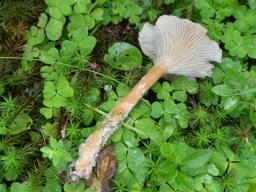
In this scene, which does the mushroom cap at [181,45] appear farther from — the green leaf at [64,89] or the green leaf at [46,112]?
the green leaf at [46,112]

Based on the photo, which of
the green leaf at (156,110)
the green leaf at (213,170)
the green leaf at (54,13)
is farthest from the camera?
the green leaf at (54,13)

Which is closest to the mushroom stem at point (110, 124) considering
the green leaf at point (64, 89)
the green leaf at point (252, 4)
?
the green leaf at point (64, 89)

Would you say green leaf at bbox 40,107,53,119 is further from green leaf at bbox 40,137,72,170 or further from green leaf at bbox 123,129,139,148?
green leaf at bbox 123,129,139,148

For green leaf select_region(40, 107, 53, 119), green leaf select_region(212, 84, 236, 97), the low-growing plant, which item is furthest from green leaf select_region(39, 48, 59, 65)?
green leaf select_region(212, 84, 236, 97)

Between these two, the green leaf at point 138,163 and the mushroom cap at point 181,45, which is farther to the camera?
the mushroom cap at point 181,45

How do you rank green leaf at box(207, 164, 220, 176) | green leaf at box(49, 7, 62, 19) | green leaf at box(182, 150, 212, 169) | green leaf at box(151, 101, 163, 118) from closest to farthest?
green leaf at box(182, 150, 212, 169) → green leaf at box(207, 164, 220, 176) → green leaf at box(151, 101, 163, 118) → green leaf at box(49, 7, 62, 19)

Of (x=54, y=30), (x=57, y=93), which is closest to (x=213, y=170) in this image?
(x=57, y=93)

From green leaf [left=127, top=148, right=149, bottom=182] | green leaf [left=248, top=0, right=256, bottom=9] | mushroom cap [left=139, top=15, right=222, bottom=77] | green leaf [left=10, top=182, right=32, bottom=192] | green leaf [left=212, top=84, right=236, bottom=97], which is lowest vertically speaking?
green leaf [left=10, top=182, right=32, bottom=192]
